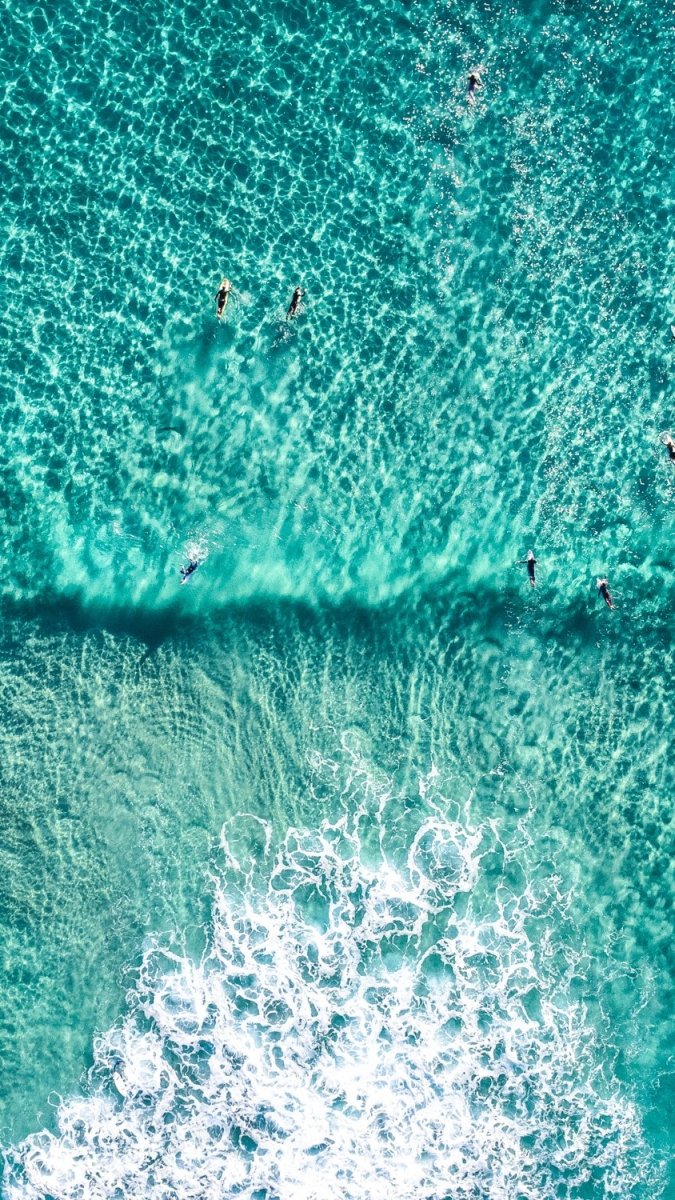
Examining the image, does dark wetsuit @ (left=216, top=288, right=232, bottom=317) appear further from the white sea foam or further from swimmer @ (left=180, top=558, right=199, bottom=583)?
the white sea foam

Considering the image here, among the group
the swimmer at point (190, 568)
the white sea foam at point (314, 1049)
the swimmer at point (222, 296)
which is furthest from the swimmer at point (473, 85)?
the white sea foam at point (314, 1049)

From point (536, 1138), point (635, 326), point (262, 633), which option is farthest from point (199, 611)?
point (536, 1138)

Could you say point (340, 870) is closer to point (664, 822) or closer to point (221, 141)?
point (664, 822)

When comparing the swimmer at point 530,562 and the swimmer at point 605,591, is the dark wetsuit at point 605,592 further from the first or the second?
the swimmer at point 530,562

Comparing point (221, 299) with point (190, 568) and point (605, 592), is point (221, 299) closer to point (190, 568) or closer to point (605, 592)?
point (190, 568)

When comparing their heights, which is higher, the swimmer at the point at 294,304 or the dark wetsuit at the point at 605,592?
the swimmer at the point at 294,304

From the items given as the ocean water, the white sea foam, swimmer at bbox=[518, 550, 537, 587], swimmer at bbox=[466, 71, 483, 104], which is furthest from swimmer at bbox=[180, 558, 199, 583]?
swimmer at bbox=[466, 71, 483, 104]
